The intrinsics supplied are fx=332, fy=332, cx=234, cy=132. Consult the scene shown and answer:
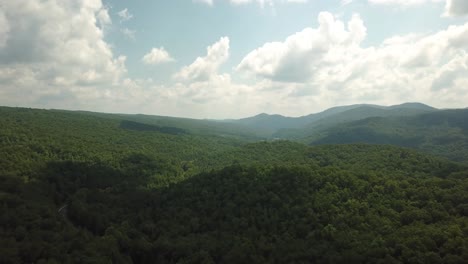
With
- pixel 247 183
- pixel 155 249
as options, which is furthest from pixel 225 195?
pixel 155 249

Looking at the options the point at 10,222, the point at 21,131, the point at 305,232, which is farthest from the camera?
the point at 21,131

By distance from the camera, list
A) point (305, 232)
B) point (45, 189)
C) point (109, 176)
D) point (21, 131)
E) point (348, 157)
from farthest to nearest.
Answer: point (348, 157) → point (21, 131) → point (109, 176) → point (45, 189) → point (305, 232)

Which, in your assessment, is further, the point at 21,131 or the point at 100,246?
the point at 21,131

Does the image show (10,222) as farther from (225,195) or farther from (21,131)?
(21,131)

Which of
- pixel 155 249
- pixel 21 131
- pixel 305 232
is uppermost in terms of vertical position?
pixel 21 131

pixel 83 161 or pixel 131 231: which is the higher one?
pixel 83 161

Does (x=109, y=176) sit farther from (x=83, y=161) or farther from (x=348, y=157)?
(x=348, y=157)
